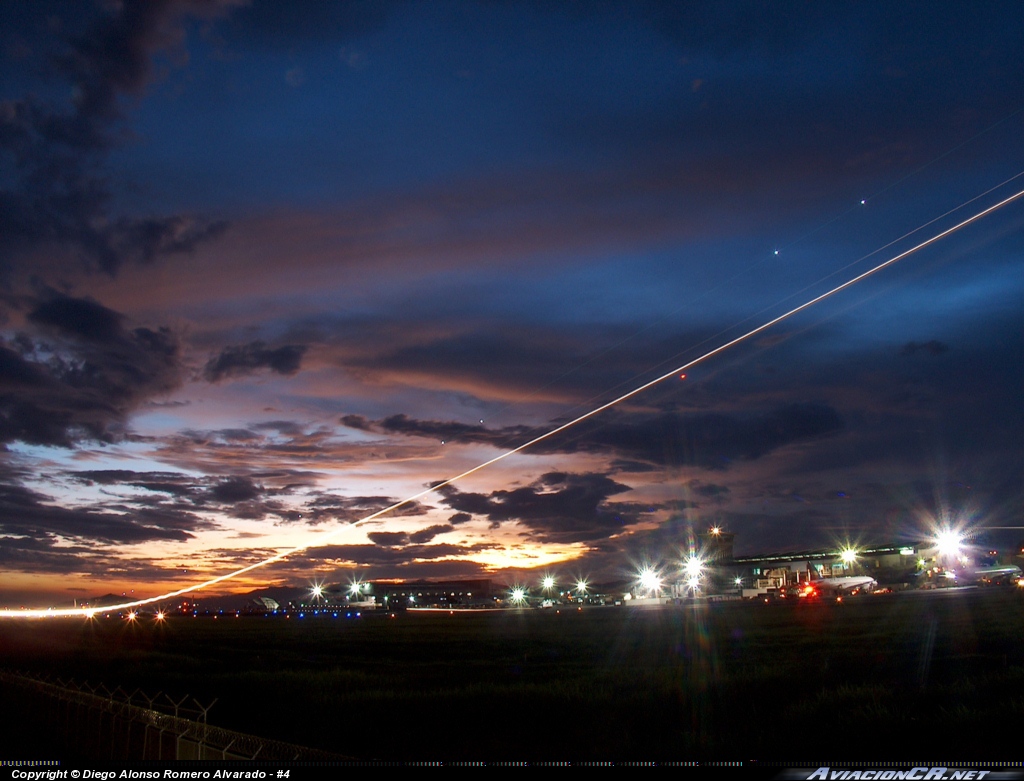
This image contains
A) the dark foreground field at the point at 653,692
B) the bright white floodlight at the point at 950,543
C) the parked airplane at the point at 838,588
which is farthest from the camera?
the bright white floodlight at the point at 950,543

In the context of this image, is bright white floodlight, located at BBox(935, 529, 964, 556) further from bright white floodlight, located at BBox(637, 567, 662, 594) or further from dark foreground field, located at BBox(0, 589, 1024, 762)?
dark foreground field, located at BBox(0, 589, 1024, 762)

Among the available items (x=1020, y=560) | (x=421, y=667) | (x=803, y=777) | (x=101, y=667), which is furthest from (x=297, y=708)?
(x=1020, y=560)

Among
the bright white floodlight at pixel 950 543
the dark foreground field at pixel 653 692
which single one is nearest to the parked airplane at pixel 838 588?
the bright white floodlight at pixel 950 543

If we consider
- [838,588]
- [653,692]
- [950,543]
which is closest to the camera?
[653,692]

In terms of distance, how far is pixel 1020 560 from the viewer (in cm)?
11569

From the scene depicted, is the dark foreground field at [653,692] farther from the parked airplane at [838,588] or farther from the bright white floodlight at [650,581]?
the bright white floodlight at [650,581]

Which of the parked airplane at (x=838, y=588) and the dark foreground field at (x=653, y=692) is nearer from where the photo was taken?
the dark foreground field at (x=653, y=692)

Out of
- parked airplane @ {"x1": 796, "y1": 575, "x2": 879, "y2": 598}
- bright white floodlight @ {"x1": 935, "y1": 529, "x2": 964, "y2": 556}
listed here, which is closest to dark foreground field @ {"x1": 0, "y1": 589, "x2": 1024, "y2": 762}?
parked airplane @ {"x1": 796, "y1": 575, "x2": 879, "y2": 598}

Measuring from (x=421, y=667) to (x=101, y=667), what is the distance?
20867mm

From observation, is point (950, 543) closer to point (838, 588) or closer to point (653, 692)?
point (838, 588)

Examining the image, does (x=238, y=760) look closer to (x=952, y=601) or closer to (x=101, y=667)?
(x=101, y=667)

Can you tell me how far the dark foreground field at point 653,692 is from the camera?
20141 millimetres

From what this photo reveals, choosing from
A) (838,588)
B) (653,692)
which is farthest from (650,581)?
(653,692)

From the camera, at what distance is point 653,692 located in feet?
88.8
